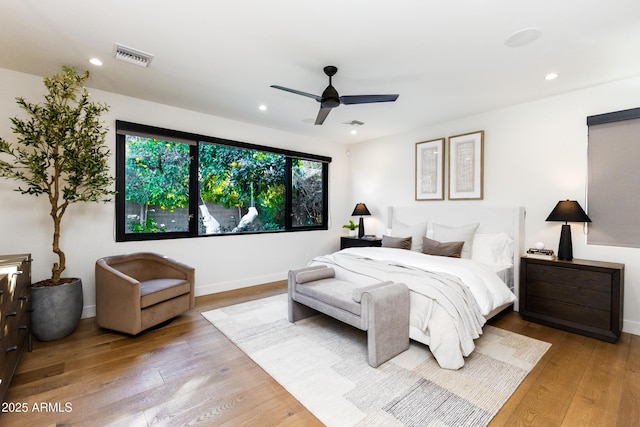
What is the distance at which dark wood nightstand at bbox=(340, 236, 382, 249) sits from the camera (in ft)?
16.8

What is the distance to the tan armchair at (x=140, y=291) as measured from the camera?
9.17 ft

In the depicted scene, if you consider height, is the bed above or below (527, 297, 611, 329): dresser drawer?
above

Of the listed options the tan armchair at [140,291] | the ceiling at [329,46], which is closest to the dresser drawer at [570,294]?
the ceiling at [329,46]

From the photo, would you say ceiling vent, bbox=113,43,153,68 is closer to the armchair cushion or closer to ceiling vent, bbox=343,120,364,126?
the armchair cushion

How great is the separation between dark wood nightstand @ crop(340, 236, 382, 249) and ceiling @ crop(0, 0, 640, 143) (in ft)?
7.81

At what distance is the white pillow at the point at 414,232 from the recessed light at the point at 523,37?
8.43ft

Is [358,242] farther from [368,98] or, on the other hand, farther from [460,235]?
[368,98]

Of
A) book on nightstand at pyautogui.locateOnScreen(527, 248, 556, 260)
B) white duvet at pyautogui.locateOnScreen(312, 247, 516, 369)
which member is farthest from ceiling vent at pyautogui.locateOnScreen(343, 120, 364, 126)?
book on nightstand at pyautogui.locateOnScreen(527, 248, 556, 260)

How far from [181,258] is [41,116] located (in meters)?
2.18

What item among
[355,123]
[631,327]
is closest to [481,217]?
[631,327]

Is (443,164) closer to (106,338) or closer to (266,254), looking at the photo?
(266,254)

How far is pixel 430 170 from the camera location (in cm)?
471

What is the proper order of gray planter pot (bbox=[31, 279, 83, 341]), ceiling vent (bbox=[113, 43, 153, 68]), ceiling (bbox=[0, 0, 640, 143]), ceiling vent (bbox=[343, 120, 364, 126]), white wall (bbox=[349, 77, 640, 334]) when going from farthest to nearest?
ceiling vent (bbox=[343, 120, 364, 126])
white wall (bbox=[349, 77, 640, 334])
gray planter pot (bbox=[31, 279, 83, 341])
ceiling vent (bbox=[113, 43, 153, 68])
ceiling (bbox=[0, 0, 640, 143])

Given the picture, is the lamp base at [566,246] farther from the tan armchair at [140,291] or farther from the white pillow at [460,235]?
the tan armchair at [140,291]
